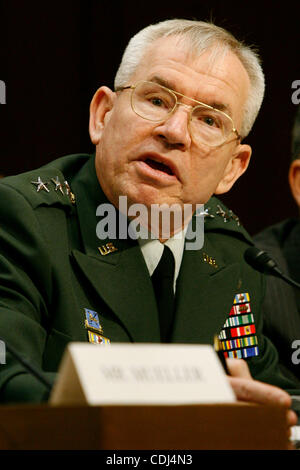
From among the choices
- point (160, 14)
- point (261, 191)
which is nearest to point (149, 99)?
point (160, 14)

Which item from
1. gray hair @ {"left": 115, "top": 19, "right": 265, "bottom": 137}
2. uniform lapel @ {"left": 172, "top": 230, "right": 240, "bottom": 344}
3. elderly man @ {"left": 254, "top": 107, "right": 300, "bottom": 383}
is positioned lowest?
elderly man @ {"left": 254, "top": 107, "right": 300, "bottom": 383}

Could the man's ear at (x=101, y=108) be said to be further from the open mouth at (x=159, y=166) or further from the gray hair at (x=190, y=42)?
the open mouth at (x=159, y=166)

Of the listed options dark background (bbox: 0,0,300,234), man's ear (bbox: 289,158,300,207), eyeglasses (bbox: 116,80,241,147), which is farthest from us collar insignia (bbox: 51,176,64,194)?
man's ear (bbox: 289,158,300,207)

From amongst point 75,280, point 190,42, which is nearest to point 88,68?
point 190,42

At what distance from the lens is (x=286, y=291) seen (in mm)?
2678

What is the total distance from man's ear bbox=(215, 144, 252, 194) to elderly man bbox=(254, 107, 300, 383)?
21.6 inches

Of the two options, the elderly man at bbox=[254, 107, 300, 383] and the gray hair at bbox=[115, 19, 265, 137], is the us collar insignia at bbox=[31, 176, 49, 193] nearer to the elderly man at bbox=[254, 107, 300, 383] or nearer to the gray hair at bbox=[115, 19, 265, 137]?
the gray hair at bbox=[115, 19, 265, 137]

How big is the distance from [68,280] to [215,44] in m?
0.81

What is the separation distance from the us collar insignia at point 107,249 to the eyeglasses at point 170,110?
352 mm

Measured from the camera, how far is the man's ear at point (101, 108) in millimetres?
2105

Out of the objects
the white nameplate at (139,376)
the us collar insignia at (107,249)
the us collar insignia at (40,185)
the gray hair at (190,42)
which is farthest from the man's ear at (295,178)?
the white nameplate at (139,376)

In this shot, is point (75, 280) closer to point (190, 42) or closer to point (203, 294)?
point (203, 294)

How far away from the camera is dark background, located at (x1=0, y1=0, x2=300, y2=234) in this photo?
2.70 m

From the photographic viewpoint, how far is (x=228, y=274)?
84.4 inches
